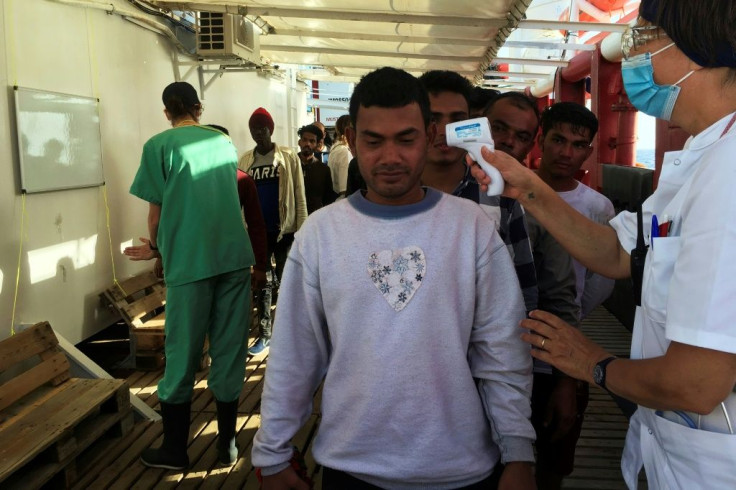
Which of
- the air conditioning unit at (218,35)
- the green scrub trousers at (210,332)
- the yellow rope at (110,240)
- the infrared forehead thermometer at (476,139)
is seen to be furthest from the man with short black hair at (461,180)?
the air conditioning unit at (218,35)

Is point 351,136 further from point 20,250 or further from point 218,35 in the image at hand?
point 218,35

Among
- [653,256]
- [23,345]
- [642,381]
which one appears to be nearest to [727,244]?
[653,256]

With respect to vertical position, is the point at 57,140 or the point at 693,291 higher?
the point at 57,140

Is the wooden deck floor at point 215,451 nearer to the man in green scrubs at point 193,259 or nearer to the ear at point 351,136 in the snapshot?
the man in green scrubs at point 193,259

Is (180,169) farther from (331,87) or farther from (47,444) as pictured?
(331,87)

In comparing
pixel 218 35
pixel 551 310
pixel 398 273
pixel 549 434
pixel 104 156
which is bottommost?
pixel 549 434

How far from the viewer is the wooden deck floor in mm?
3207

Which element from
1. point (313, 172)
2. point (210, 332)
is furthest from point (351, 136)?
point (313, 172)

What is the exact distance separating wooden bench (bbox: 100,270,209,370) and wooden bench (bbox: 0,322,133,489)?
976 millimetres

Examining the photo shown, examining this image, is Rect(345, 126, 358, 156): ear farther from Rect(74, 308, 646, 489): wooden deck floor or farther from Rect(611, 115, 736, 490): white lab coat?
Rect(74, 308, 646, 489): wooden deck floor

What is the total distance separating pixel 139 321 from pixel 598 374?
440 centimetres

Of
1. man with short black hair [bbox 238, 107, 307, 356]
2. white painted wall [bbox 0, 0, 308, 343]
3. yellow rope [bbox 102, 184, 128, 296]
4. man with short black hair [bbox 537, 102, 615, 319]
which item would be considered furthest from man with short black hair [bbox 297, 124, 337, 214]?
man with short black hair [bbox 537, 102, 615, 319]

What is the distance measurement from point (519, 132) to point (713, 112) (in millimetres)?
1134

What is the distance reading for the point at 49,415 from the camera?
3.21m
